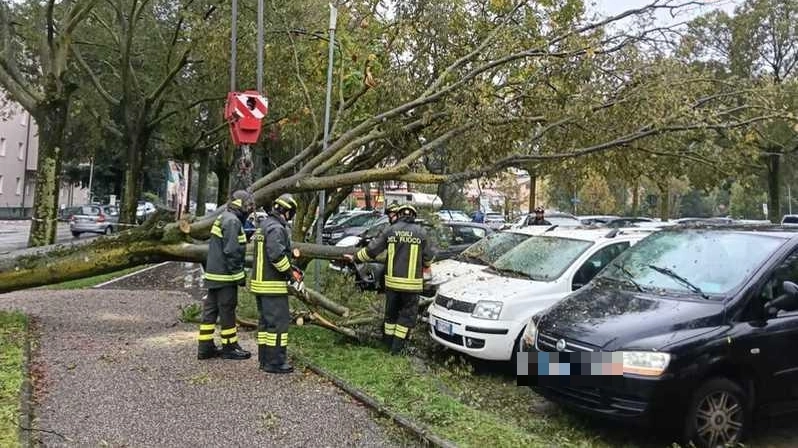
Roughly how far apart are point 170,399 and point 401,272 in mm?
2825

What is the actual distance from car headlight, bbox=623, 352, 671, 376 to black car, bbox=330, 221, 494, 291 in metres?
4.89

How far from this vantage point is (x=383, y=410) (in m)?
5.13

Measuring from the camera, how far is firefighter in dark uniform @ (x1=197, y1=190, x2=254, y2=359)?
666cm

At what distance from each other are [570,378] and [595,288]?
1182mm

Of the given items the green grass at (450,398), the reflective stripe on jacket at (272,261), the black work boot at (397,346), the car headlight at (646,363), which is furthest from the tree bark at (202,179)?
the car headlight at (646,363)

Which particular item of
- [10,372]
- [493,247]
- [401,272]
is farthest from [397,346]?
[10,372]

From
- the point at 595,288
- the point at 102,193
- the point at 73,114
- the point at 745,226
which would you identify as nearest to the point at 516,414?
the point at 595,288

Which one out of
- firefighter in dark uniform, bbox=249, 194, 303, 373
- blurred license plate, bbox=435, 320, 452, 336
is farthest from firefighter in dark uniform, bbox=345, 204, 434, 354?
firefighter in dark uniform, bbox=249, 194, 303, 373

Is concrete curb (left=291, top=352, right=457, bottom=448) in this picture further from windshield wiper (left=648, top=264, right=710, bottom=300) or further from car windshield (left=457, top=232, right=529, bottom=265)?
car windshield (left=457, top=232, right=529, bottom=265)

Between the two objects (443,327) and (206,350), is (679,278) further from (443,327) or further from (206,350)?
(206,350)

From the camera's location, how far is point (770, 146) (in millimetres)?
26078

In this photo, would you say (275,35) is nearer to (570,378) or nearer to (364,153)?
(364,153)

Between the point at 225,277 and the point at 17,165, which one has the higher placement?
the point at 17,165

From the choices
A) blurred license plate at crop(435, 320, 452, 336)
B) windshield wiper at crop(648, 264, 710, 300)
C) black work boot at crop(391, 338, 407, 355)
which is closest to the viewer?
windshield wiper at crop(648, 264, 710, 300)
